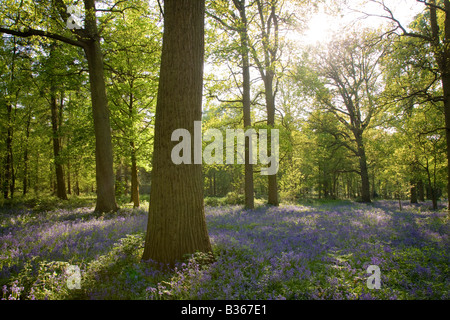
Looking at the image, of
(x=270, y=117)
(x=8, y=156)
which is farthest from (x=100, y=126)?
(x=8, y=156)

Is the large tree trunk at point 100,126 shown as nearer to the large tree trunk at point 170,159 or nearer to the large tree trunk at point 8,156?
the large tree trunk at point 170,159

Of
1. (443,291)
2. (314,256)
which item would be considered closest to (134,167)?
(314,256)

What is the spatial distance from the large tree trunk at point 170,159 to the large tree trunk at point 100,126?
6898mm

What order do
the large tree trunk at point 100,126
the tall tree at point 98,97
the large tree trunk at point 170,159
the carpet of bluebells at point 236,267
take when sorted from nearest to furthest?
the carpet of bluebells at point 236,267 → the large tree trunk at point 170,159 → the tall tree at point 98,97 → the large tree trunk at point 100,126

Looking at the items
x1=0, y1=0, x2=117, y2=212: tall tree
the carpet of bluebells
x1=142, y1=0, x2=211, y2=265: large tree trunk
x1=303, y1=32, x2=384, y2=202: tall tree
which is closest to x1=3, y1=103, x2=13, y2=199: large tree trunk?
x1=0, y1=0, x2=117, y2=212: tall tree

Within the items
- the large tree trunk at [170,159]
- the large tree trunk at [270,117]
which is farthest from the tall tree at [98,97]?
the large tree trunk at [270,117]

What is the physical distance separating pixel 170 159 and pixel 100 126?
7.69m

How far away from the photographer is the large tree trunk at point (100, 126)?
10492 mm

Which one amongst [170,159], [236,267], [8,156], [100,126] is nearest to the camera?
[236,267]

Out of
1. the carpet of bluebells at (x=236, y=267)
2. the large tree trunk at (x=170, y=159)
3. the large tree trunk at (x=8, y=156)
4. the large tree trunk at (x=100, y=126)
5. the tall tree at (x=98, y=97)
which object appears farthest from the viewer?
the large tree trunk at (x=8, y=156)

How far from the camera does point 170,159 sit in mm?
4645

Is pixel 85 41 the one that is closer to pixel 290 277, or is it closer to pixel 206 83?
pixel 206 83

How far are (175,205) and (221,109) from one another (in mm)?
13569

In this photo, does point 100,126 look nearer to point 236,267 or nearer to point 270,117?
point 236,267
